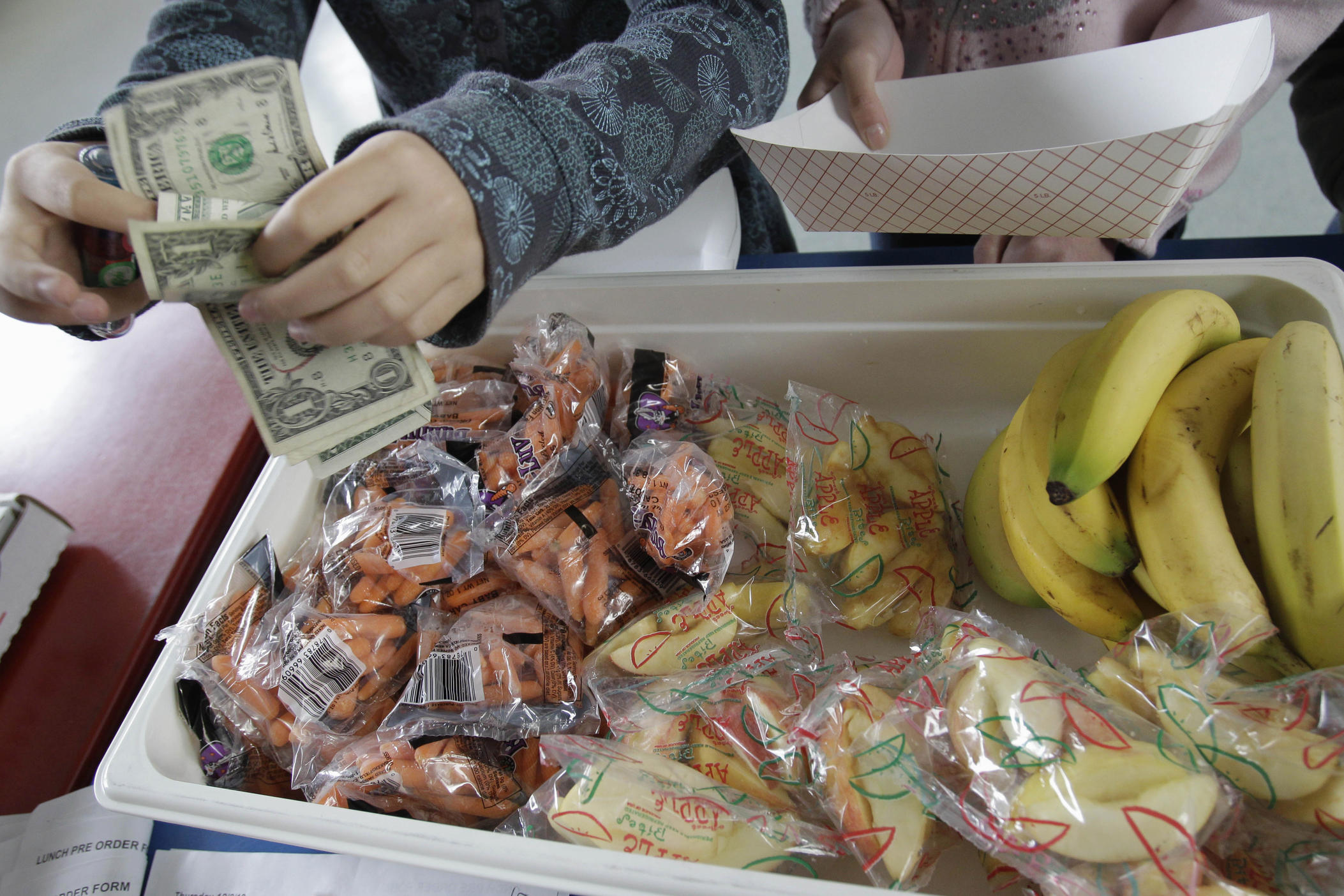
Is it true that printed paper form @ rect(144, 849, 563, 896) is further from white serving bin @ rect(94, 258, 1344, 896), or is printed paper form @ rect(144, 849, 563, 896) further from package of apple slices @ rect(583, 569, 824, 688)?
package of apple slices @ rect(583, 569, 824, 688)

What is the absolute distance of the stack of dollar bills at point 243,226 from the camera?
567 millimetres

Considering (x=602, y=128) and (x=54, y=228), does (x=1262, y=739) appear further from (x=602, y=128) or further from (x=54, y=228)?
(x=54, y=228)

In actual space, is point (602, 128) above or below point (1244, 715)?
above

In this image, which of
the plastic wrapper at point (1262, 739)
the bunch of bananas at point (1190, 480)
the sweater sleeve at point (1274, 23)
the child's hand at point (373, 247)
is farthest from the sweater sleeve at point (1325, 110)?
the child's hand at point (373, 247)

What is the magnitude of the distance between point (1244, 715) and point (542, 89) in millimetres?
863

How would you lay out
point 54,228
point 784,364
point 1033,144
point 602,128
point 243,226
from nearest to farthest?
point 243,226 < point 54,228 < point 602,128 < point 1033,144 < point 784,364

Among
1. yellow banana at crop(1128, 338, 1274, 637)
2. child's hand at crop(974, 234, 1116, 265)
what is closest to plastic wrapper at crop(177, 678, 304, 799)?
yellow banana at crop(1128, 338, 1274, 637)

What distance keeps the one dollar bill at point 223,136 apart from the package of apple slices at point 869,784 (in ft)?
2.30

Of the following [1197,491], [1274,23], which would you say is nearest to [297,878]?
[1197,491]

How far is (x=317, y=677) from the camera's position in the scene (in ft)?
2.73

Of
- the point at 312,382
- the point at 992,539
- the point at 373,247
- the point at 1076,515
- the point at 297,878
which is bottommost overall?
the point at 297,878

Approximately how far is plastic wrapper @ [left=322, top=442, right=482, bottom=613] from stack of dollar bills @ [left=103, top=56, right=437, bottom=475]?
0.67ft

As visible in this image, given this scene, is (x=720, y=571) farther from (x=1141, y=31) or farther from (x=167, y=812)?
(x=1141, y=31)

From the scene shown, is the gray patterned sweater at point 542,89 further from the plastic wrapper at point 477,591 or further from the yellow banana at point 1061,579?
the yellow banana at point 1061,579
